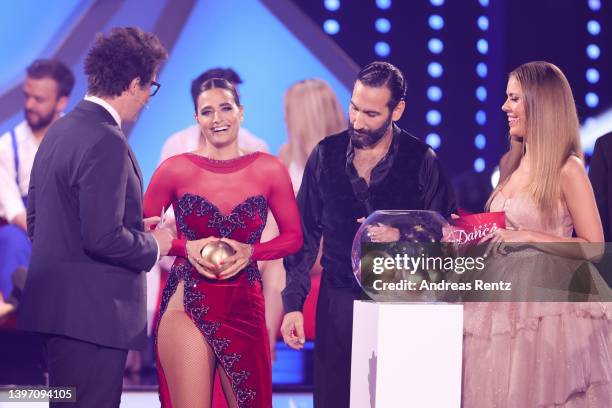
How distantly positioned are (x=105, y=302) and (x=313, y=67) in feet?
10.6

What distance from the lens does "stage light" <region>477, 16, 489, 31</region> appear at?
A: 604 cm

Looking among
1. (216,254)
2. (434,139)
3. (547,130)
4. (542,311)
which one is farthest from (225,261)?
(434,139)

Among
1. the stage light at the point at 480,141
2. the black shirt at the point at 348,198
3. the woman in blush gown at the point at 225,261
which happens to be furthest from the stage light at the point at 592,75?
the woman in blush gown at the point at 225,261

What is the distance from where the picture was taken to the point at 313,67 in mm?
5852

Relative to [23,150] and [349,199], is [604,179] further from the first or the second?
[23,150]

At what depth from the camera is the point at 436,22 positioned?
5984mm

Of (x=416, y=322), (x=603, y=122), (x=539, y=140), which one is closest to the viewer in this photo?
(x=416, y=322)

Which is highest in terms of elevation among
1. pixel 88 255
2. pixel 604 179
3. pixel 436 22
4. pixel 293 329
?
pixel 436 22

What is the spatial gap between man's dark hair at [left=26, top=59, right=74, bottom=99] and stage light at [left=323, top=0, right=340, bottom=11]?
1.70 meters

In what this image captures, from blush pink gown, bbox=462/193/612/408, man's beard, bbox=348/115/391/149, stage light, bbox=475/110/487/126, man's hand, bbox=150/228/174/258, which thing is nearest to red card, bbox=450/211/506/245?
blush pink gown, bbox=462/193/612/408

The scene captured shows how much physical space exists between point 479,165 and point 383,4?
1250mm

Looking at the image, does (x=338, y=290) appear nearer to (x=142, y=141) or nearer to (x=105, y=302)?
(x=105, y=302)

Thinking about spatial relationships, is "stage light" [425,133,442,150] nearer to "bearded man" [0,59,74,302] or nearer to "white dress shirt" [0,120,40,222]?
"bearded man" [0,59,74,302]

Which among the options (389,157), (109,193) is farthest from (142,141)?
(109,193)
